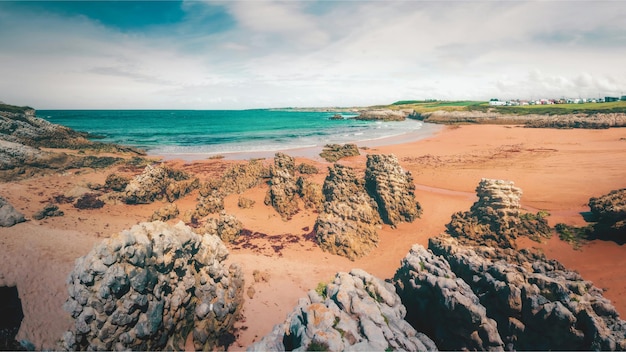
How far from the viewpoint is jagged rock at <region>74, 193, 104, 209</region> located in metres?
17.2

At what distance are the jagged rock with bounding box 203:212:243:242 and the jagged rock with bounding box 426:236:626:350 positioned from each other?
10695 mm

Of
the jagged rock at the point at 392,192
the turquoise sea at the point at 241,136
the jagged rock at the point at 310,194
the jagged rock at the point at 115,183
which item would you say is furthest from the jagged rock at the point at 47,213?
the turquoise sea at the point at 241,136

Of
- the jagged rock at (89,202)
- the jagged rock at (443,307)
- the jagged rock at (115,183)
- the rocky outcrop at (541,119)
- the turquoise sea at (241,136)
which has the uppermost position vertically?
the rocky outcrop at (541,119)

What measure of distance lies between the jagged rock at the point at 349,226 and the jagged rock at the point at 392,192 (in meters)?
0.65

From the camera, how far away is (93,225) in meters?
14.6

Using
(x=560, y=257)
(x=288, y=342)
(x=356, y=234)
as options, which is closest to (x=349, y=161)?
(x=356, y=234)

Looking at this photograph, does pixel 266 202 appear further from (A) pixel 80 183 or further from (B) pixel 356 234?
(A) pixel 80 183

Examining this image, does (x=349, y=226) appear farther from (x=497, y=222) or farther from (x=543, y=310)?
(x=543, y=310)

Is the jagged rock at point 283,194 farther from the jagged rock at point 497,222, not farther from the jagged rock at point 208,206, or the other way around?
the jagged rock at point 497,222

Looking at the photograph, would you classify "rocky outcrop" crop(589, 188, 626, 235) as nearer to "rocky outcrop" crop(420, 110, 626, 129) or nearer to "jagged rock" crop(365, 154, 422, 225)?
"jagged rock" crop(365, 154, 422, 225)

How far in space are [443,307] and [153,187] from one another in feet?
62.0

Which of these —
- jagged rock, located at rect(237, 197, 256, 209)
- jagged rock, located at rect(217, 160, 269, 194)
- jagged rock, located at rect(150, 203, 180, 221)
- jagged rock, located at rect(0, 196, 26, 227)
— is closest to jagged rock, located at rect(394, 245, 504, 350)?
jagged rock, located at rect(237, 197, 256, 209)

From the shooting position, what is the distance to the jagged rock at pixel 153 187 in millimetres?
18312

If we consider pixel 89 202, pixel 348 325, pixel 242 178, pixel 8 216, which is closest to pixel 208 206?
pixel 242 178
